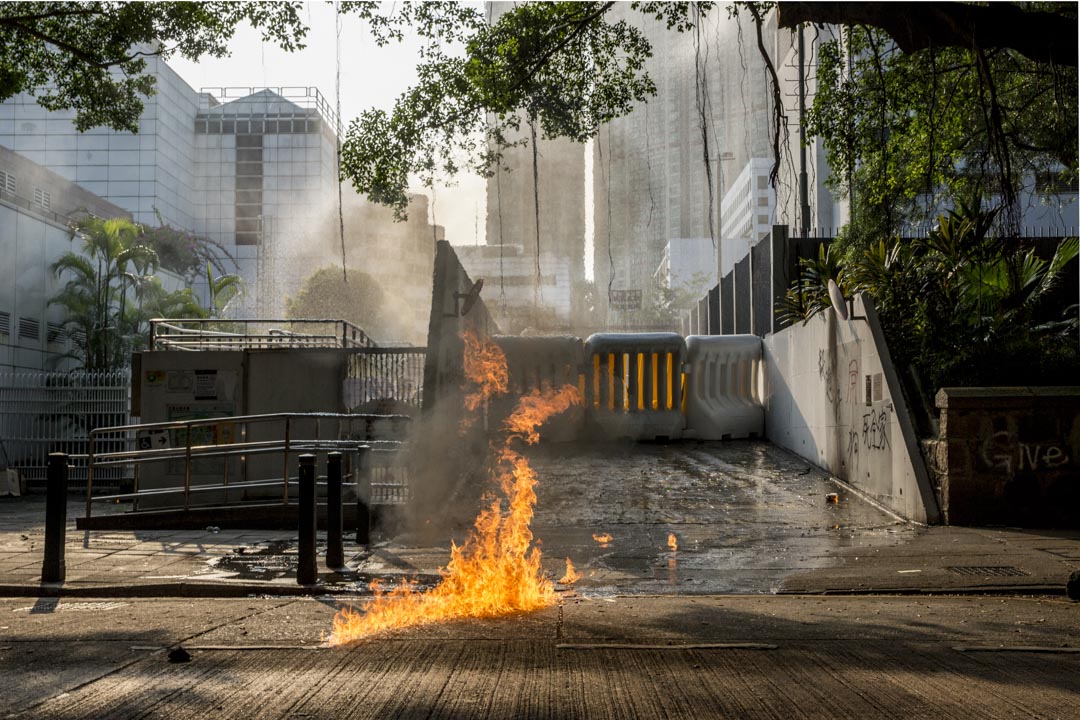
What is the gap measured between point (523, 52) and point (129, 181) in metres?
83.0

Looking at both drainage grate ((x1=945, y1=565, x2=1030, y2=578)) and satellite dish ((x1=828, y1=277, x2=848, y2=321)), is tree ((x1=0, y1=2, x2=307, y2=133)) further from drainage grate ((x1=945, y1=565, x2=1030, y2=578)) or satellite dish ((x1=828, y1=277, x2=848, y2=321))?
drainage grate ((x1=945, y1=565, x2=1030, y2=578))

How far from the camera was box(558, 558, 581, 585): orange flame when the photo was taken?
7.83m

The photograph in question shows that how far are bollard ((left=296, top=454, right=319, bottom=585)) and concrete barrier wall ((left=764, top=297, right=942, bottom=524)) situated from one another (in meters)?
6.72

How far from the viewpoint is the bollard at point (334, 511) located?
841cm

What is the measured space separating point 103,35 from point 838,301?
1128 cm

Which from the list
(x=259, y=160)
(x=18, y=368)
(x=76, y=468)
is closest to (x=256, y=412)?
(x=76, y=468)

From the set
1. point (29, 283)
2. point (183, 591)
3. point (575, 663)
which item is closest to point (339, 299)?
point (29, 283)

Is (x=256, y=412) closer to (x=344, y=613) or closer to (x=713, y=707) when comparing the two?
(x=344, y=613)

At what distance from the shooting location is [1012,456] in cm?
1023

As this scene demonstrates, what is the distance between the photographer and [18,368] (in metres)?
31.9

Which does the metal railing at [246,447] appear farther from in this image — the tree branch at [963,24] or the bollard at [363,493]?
the tree branch at [963,24]

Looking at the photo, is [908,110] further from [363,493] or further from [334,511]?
[334,511]

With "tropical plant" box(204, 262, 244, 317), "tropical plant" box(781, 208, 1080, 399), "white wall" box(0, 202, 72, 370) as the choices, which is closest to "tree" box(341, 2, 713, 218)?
"tropical plant" box(781, 208, 1080, 399)

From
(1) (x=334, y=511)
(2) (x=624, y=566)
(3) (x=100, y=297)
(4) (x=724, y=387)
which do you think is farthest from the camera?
(3) (x=100, y=297)
